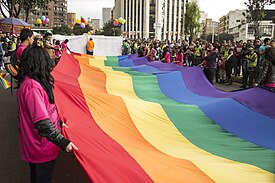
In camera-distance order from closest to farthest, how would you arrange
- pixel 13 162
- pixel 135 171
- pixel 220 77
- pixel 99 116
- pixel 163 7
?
pixel 135 171 → pixel 99 116 → pixel 13 162 → pixel 220 77 → pixel 163 7

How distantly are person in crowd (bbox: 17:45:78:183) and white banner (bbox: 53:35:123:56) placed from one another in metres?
21.1

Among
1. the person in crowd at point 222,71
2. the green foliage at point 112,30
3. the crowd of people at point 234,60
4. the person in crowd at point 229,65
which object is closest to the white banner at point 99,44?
the crowd of people at point 234,60

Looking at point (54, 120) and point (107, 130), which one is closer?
point (54, 120)

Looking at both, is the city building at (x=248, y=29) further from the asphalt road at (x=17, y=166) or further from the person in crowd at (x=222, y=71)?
the asphalt road at (x=17, y=166)

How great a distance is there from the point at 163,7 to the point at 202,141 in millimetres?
145386

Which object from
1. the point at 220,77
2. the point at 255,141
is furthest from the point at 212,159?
the point at 220,77

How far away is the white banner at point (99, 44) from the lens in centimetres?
2347

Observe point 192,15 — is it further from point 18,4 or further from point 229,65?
point 229,65

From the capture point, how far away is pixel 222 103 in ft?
18.0

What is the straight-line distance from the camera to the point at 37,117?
2.54 meters

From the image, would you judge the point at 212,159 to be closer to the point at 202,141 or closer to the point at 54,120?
the point at 202,141

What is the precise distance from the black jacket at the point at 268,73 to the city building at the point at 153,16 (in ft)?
451

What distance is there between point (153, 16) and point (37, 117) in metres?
151

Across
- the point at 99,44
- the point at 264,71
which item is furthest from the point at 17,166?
the point at 99,44
